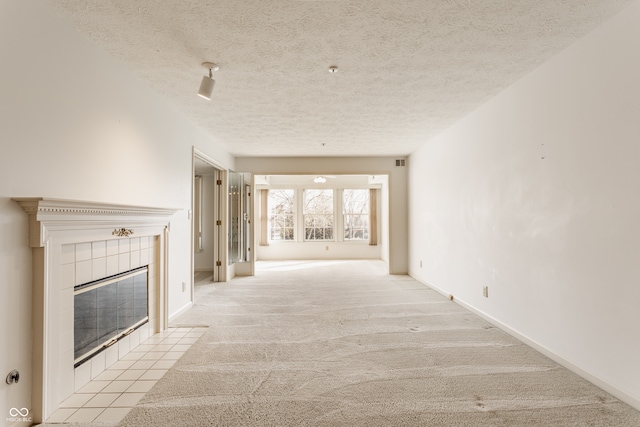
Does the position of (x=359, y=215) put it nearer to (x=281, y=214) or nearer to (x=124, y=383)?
(x=281, y=214)

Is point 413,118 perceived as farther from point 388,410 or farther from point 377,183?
point 377,183

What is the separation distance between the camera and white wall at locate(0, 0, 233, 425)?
1658 millimetres

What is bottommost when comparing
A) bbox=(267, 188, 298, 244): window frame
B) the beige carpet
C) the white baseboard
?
the beige carpet

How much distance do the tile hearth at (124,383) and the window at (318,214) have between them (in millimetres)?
6631

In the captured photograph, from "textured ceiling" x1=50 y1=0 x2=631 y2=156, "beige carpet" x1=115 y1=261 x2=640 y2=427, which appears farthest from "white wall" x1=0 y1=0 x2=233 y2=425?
"beige carpet" x1=115 y1=261 x2=640 y2=427

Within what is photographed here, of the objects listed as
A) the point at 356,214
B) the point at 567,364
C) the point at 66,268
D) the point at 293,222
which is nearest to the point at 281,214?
the point at 293,222

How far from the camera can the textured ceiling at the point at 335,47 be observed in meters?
1.93

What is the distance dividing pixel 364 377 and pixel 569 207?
1918 millimetres

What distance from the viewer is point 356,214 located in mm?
9727

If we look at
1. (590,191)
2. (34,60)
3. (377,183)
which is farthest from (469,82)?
(377,183)

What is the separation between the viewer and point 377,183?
9.41 metres

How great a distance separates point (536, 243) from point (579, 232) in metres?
0.46

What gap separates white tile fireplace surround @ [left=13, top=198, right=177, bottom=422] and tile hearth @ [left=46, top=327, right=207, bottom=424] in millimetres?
60

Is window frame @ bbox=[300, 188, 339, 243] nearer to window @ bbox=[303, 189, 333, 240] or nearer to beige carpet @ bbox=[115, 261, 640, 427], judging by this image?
window @ bbox=[303, 189, 333, 240]
